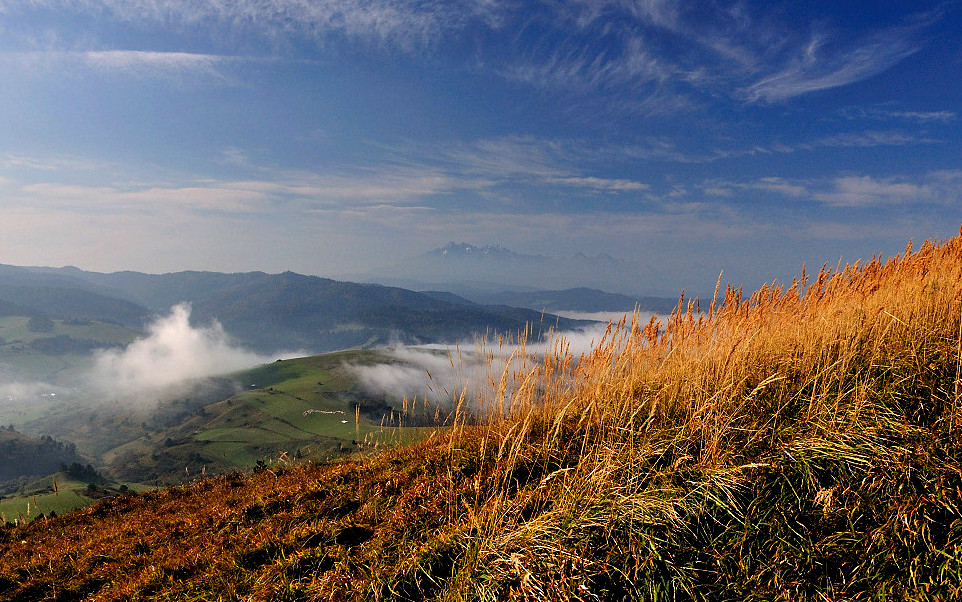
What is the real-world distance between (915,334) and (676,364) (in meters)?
2.69

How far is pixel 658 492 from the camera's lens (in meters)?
4.41

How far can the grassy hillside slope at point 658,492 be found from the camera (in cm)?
383

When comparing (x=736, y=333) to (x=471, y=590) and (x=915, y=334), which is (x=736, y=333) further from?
(x=471, y=590)

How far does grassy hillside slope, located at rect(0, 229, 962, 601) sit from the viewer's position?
3832 mm

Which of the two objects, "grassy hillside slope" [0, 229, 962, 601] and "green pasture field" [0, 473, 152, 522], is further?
"green pasture field" [0, 473, 152, 522]

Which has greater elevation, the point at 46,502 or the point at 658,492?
the point at 658,492

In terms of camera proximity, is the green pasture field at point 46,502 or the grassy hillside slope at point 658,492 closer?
the grassy hillside slope at point 658,492

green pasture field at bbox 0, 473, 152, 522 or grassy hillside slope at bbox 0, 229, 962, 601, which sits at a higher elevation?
grassy hillside slope at bbox 0, 229, 962, 601

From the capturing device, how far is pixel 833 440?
4.53 metres

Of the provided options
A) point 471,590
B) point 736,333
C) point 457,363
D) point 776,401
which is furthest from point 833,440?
point 457,363

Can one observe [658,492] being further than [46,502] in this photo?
No

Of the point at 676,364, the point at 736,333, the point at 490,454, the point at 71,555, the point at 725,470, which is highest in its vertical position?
the point at 736,333

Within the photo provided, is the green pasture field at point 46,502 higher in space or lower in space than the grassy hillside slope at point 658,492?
lower

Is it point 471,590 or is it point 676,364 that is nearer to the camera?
point 471,590
